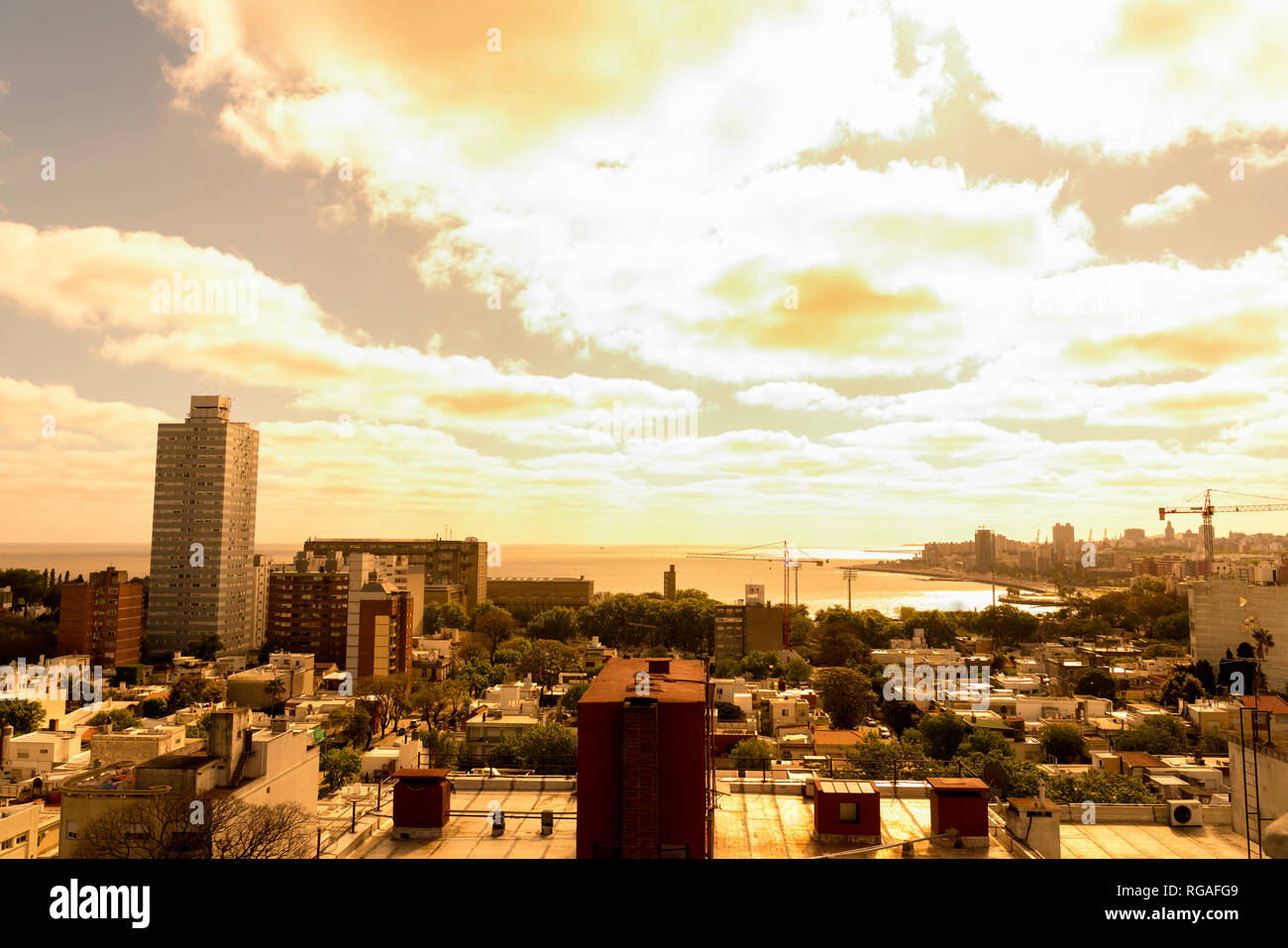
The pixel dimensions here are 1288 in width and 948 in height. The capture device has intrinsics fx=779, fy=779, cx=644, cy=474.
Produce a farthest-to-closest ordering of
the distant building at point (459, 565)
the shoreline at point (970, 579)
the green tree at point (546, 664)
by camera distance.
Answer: the shoreline at point (970, 579), the distant building at point (459, 565), the green tree at point (546, 664)

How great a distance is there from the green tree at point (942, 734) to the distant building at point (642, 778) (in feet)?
37.1

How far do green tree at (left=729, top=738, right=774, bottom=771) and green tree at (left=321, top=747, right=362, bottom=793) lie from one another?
5.98 metres

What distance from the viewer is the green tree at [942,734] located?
13.9 meters

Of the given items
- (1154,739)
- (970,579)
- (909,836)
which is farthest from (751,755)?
(970,579)

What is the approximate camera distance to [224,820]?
656 centimetres

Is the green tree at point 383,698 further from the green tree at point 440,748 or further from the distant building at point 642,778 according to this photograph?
the distant building at point 642,778

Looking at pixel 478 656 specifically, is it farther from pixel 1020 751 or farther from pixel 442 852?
pixel 442 852

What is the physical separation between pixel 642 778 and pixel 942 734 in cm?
1227

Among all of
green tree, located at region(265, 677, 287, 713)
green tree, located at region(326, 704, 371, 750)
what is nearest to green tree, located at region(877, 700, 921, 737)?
green tree, located at region(326, 704, 371, 750)

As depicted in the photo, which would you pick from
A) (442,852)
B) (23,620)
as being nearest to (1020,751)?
(442,852)

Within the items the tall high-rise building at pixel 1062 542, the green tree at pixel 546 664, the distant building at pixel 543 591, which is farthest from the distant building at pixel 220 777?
the tall high-rise building at pixel 1062 542

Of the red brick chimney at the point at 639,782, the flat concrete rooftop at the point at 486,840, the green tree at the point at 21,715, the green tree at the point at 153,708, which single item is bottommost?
the green tree at the point at 153,708

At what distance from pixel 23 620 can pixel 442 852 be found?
3030cm

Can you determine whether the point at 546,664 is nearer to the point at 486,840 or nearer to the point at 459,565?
the point at 486,840
